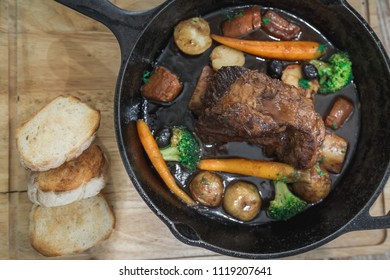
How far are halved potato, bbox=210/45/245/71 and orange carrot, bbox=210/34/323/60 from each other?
34mm

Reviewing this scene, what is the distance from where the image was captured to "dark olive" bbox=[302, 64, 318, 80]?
130 inches

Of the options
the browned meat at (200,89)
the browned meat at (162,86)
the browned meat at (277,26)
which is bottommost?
the browned meat at (162,86)

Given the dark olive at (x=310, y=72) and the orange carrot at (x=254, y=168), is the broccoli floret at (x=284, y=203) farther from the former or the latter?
the dark olive at (x=310, y=72)

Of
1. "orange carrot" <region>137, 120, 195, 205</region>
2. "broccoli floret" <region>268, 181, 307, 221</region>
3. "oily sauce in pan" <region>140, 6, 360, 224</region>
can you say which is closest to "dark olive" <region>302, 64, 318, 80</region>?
"oily sauce in pan" <region>140, 6, 360, 224</region>

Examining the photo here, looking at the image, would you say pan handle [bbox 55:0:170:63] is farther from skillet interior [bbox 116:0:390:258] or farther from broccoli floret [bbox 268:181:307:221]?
broccoli floret [bbox 268:181:307:221]

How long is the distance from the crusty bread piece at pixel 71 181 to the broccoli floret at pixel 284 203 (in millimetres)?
1120

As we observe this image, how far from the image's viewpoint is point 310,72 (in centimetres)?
331

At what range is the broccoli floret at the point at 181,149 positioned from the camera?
10.7ft

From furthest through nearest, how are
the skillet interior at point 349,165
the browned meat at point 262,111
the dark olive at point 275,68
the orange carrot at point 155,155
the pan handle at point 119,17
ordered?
the dark olive at point 275,68
the orange carrot at point 155,155
the skillet interior at point 349,165
the browned meat at point 262,111
the pan handle at point 119,17

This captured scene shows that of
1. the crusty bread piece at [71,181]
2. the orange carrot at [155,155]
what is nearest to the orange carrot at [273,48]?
the orange carrot at [155,155]

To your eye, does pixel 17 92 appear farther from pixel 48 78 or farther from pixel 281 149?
pixel 281 149

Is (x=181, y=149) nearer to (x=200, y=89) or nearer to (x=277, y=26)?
(x=200, y=89)

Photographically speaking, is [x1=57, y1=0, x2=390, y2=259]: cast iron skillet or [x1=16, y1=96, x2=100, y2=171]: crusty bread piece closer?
[x1=57, y1=0, x2=390, y2=259]: cast iron skillet
